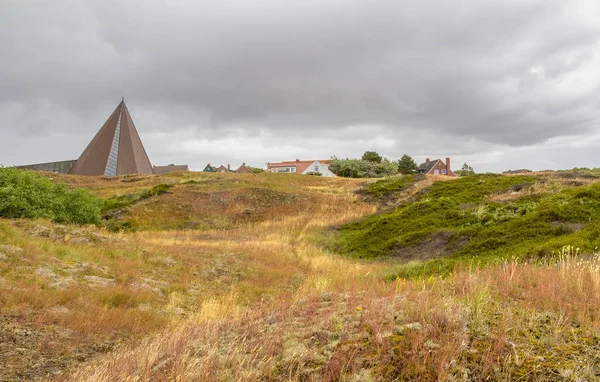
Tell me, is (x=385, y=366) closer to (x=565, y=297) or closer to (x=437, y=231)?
(x=565, y=297)

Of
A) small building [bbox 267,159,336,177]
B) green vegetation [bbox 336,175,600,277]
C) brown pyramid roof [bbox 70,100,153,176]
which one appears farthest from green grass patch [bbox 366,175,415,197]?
brown pyramid roof [bbox 70,100,153,176]

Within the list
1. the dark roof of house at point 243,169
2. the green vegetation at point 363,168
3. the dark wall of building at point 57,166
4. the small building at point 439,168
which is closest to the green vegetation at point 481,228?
the green vegetation at point 363,168

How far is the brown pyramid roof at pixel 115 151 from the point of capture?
237 ft

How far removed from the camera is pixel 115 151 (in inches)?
2960

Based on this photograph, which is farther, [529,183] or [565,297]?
[529,183]

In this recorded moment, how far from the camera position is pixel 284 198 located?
35.8 meters

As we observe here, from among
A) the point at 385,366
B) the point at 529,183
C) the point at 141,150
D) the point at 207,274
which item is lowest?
the point at 207,274

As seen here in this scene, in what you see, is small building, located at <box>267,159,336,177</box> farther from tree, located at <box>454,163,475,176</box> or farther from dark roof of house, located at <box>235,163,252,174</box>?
tree, located at <box>454,163,475,176</box>

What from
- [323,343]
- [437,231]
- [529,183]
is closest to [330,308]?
[323,343]

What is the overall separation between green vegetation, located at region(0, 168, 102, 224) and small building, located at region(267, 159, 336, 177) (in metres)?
66.1

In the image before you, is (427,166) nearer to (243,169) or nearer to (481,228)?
(243,169)

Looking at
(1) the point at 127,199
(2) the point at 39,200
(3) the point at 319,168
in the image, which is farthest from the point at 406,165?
(2) the point at 39,200

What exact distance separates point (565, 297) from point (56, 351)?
7213mm

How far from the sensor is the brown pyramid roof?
237 ft
